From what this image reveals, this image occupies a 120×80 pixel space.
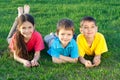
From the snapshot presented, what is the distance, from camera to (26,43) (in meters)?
5.90

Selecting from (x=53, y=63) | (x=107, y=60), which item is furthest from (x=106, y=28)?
(x=53, y=63)

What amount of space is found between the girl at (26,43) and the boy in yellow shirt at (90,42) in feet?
2.31

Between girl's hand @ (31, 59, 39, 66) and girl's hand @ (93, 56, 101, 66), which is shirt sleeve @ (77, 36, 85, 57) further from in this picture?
girl's hand @ (31, 59, 39, 66)

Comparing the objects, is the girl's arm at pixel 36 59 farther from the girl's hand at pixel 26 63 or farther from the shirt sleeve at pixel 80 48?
the shirt sleeve at pixel 80 48

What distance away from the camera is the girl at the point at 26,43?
5590mm

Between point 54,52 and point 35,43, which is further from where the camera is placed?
point 35,43

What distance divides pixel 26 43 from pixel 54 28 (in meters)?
1.83

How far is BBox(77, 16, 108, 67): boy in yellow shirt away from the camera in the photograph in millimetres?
5703

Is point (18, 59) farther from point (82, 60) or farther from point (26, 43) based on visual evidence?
point (82, 60)

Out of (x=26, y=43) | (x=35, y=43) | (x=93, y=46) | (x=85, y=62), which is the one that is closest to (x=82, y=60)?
(x=85, y=62)

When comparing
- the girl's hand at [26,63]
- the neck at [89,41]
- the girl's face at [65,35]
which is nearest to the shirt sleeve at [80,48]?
the neck at [89,41]

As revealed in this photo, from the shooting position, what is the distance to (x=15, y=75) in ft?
17.3

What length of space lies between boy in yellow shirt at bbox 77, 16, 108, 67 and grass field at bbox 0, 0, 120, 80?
0.15 m

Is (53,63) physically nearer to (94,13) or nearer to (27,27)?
(27,27)
